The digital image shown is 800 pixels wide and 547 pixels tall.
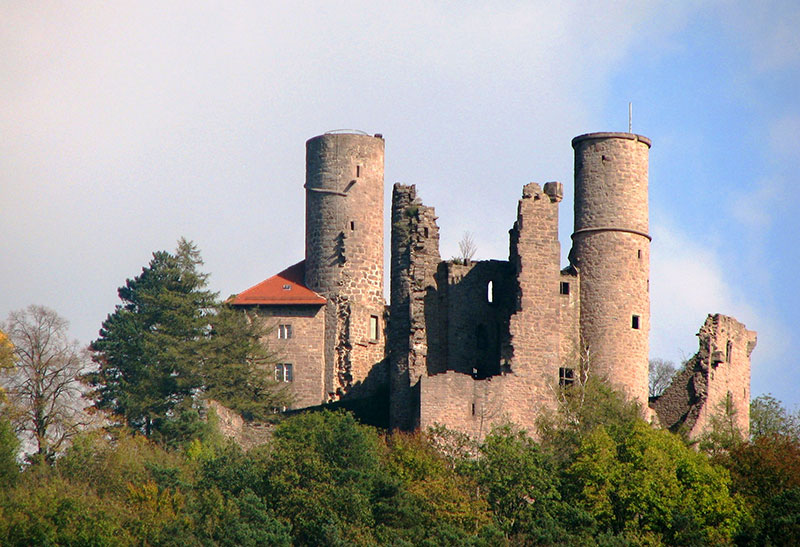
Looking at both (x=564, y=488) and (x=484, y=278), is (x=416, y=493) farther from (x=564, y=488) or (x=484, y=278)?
(x=484, y=278)

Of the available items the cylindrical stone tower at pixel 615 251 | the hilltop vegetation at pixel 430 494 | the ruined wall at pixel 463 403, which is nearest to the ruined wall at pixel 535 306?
the ruined wall at pixel 463 403

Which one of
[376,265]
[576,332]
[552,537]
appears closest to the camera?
[552,537]

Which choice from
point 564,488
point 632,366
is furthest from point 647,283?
point 564,488

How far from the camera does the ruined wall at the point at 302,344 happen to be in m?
69.6

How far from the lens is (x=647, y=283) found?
6366cm

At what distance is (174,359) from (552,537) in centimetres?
1650

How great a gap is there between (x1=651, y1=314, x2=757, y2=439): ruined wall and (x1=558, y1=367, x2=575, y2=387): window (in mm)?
3688

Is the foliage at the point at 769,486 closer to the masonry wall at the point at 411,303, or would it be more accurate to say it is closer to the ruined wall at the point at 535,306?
the ruined wall at the point at 535,306

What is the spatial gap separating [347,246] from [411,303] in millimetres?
8559

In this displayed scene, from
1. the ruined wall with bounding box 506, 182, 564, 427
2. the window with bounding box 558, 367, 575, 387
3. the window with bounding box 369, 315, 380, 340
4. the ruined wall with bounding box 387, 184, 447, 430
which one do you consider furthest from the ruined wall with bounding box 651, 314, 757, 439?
the window with bounding box 369, 315, 380, 340

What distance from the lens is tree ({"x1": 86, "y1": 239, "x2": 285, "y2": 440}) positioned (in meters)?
65.7

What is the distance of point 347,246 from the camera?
70.8m

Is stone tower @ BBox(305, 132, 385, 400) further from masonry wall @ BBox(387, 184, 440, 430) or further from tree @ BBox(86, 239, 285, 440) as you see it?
masonry wall @ BBox(387, 184, 440, 430)

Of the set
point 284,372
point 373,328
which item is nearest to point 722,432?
point 373,328
